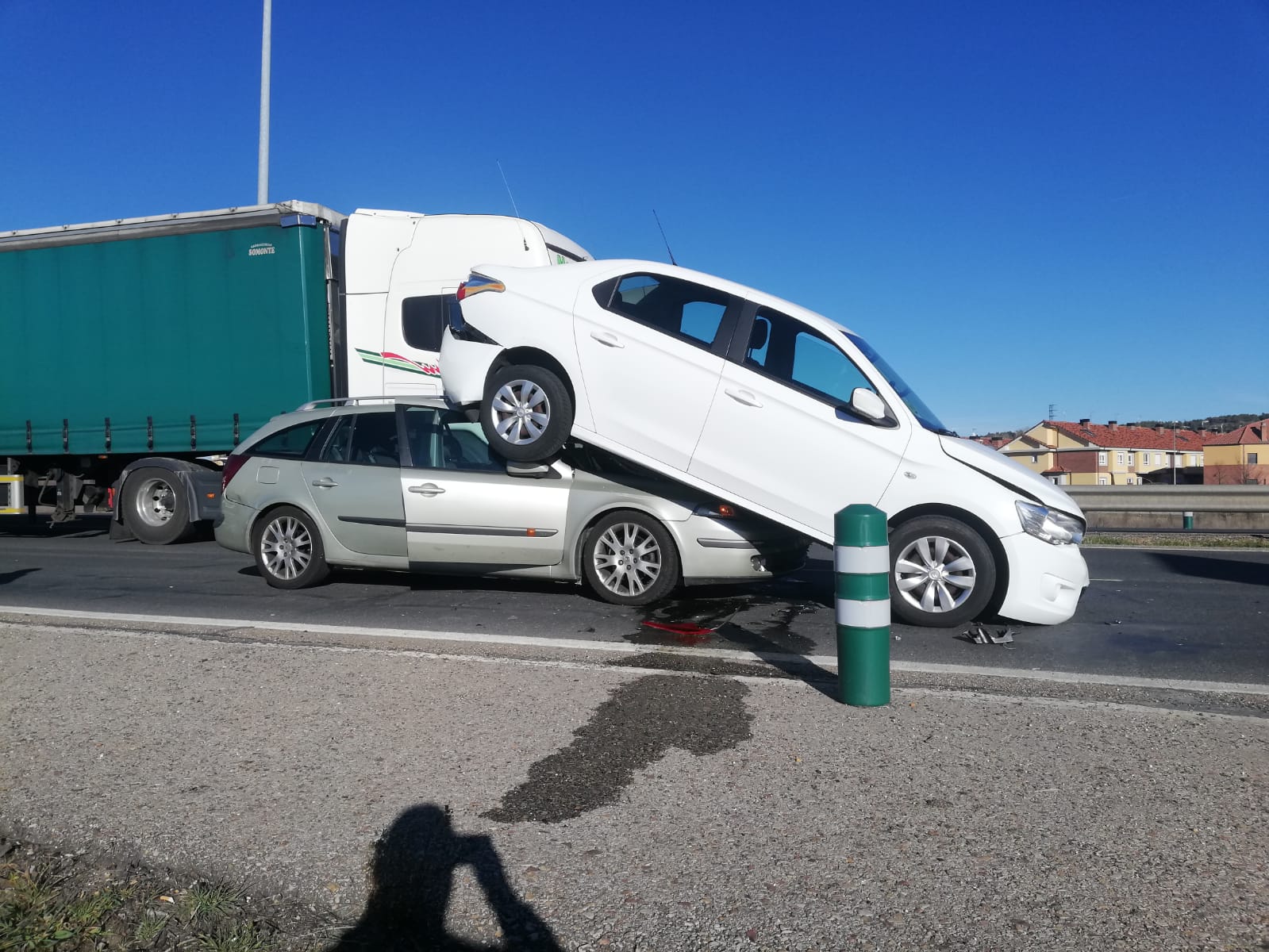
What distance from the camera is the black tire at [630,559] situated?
277 inches

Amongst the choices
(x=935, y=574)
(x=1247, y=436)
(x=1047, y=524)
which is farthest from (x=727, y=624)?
(x=1247, y=436)

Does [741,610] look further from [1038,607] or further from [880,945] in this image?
[880,945]

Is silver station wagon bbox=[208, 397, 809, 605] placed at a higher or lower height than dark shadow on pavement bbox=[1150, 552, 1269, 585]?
higher

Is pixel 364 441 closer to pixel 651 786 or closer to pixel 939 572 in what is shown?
pixel 939 572

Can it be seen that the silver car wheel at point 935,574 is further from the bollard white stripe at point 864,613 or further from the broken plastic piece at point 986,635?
the bollard white stripe at point 864,613

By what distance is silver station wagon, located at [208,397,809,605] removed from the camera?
7059 mm

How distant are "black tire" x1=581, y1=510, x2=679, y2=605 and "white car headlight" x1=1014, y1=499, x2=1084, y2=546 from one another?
2.30m

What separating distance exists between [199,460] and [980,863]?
11.2m

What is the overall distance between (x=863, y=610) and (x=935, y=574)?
2.26 m

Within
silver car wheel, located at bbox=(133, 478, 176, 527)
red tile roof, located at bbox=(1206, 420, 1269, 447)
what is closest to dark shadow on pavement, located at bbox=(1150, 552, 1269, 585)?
silver car wheel, located at bbox=(133, 478, 176, 527)

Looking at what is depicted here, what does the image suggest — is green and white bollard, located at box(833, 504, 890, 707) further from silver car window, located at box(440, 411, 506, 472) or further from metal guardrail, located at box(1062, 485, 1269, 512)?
metal guardrail, located at box(1062, 485, 1269, 512)

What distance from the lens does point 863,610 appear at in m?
4.30

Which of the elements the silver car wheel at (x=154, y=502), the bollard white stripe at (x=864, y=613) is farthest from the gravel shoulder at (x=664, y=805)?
the silver car wheel at (x=154, y=502)

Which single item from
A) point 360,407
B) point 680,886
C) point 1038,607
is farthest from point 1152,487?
point 680,886
